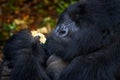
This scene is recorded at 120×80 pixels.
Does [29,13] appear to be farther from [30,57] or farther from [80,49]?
[80,49]

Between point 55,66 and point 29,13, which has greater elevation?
point 55,66

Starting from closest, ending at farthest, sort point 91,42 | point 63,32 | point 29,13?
point 91,42, point 63,32, point 29,13

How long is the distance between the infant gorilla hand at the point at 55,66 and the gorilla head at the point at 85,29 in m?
0.08

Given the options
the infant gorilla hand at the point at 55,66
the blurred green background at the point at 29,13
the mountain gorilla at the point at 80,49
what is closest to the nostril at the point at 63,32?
the mountain gorilla at the point at 80,49

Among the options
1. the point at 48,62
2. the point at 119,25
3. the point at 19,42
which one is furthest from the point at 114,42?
the point at 19,42

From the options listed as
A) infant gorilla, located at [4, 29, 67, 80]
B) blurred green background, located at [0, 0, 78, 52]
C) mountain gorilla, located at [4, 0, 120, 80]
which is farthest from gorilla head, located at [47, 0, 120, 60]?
blurred green background, located at [0, 0, 78, 52]

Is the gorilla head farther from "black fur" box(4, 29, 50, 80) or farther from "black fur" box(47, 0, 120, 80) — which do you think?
"black fur" box(4, 29, 50, 80)

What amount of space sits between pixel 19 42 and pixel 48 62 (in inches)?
13.8

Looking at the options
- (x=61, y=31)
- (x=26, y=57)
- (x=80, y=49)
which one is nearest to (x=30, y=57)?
(x=26, y=57)

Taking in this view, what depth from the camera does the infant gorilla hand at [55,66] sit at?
417 centimetres

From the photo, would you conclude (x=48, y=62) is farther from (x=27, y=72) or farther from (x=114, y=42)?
(x=114, y=42)

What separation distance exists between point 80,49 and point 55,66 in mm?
331

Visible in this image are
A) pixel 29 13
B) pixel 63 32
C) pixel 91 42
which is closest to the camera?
pixel 91 42

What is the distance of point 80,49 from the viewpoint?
401 centimetres
